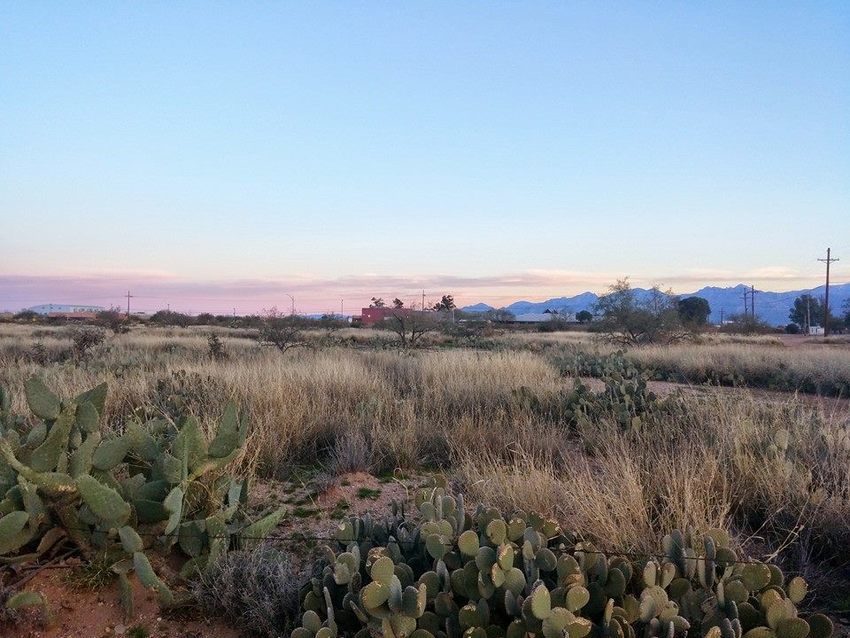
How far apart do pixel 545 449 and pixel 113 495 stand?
3.81 m

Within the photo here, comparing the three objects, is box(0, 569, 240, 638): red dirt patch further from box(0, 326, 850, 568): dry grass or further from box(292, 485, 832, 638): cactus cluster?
box(0, 326, 850, 568): dry grass

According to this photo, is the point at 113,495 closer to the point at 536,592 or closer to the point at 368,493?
the point at 536,592

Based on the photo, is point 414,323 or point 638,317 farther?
point 638,317

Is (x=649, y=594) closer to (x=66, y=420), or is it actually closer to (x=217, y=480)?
(x=217, y=480)

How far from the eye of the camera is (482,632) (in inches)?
92.7

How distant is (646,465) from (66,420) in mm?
3718

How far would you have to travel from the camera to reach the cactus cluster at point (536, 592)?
232 cm

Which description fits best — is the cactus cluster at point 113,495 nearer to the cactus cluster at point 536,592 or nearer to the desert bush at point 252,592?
the desert bush at point 252,592

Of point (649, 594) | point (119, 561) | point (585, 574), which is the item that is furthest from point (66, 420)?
point (649, 594)

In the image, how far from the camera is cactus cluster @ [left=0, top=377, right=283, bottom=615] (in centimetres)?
299

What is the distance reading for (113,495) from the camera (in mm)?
2975

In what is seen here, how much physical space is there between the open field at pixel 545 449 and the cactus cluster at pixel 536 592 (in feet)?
1.98

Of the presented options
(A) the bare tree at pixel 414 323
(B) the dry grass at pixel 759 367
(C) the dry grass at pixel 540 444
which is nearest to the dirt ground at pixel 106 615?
(C) the dry grass at pixel 540 444

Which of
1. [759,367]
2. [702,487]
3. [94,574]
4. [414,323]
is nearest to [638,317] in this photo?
[414,323]
